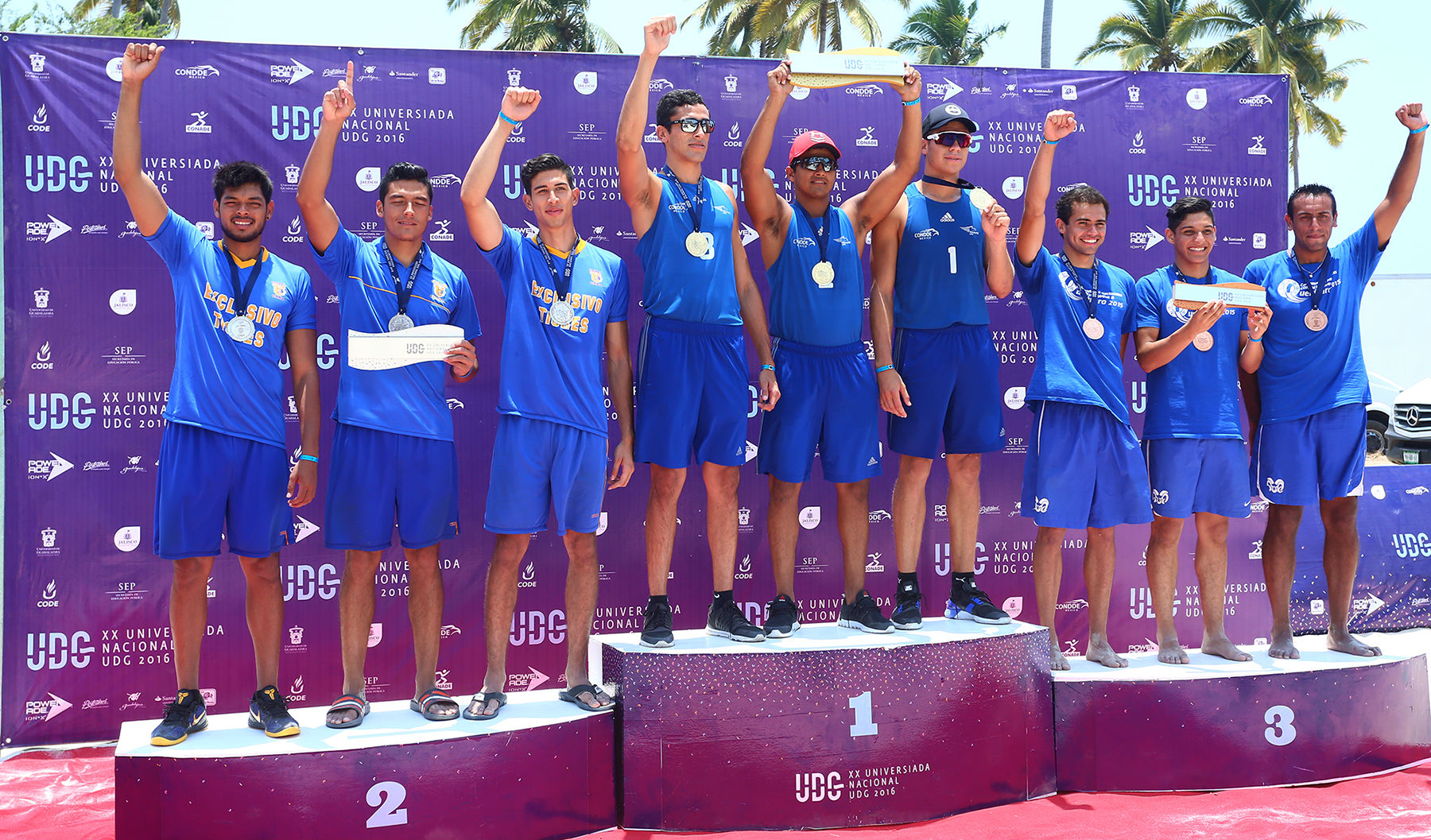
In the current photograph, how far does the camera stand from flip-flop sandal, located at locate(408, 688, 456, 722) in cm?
340

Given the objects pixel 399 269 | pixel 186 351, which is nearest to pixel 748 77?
pixel 399 269

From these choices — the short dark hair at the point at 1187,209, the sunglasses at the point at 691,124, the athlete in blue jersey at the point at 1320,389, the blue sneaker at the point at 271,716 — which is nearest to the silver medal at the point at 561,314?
the sunglasses at the point at 691,124

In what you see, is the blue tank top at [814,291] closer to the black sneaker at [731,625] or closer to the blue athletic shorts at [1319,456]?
the black sneaker at [731,625]

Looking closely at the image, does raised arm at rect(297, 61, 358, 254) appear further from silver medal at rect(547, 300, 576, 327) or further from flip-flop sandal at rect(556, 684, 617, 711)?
flip-flop sandal at rect(556, 684, 617, 711)

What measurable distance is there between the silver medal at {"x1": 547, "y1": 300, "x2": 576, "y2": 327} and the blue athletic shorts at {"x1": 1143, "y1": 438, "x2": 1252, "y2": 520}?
2645 mm

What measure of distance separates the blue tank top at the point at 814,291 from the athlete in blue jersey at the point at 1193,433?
4.58ft

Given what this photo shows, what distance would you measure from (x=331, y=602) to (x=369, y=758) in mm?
1831

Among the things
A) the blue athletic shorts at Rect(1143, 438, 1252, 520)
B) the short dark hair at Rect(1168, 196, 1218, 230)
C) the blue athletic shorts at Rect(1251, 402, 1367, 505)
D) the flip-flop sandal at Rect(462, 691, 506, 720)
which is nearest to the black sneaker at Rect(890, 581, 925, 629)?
the blue athletic shorts at Rect(1143, 438, 1252, 520)

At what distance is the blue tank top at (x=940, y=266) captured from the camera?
4.13 m

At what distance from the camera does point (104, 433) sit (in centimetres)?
457

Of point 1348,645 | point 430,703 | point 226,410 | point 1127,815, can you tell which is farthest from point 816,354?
point 1348,645

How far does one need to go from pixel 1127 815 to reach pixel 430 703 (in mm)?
2627

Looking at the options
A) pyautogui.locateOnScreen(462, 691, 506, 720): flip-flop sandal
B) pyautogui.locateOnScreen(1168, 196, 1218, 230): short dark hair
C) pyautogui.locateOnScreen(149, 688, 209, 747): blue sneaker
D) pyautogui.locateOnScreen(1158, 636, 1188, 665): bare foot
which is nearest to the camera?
pyautogui.locateOnScreen(149, 688, 209, 747): blue sneaker

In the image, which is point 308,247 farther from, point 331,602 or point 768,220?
point 768,220
